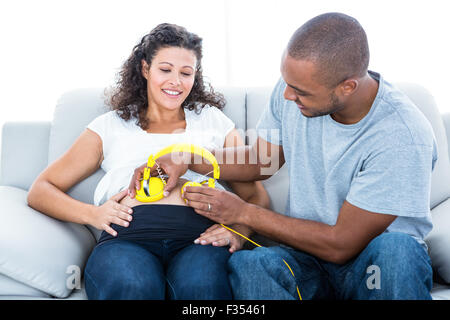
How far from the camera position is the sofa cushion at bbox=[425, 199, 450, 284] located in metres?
1.21

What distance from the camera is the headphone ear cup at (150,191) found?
122 centimetres

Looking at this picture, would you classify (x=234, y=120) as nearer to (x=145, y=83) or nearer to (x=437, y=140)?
(x=145, y=83)

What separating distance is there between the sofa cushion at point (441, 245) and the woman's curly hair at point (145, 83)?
925 mm

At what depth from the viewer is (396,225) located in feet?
3.84

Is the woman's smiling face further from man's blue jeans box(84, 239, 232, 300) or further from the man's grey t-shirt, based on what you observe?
man's blue jeans box(84, 239, 232, 300)

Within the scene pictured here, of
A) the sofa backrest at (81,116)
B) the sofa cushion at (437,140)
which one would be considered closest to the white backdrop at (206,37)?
the sofa backrest at (81,116)

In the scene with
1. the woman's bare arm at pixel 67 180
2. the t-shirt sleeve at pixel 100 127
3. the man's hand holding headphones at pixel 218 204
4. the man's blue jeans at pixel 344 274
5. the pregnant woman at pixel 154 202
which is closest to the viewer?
the man's blue jeans at pixel 344 274

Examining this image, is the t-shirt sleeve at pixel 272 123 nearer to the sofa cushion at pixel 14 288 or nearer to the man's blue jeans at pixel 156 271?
the man's blue jeans at pixel 156 271

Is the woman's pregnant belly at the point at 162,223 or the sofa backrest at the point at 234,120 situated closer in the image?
the woman's pregnant belly at the point at 162,223

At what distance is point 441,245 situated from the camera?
123 cm

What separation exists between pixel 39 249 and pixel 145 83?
2.60ft

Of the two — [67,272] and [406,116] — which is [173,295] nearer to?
[67,272]

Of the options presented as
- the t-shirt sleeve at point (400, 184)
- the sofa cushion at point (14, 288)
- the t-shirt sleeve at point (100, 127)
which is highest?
the t-shirt sleeve at point (100, 127)
